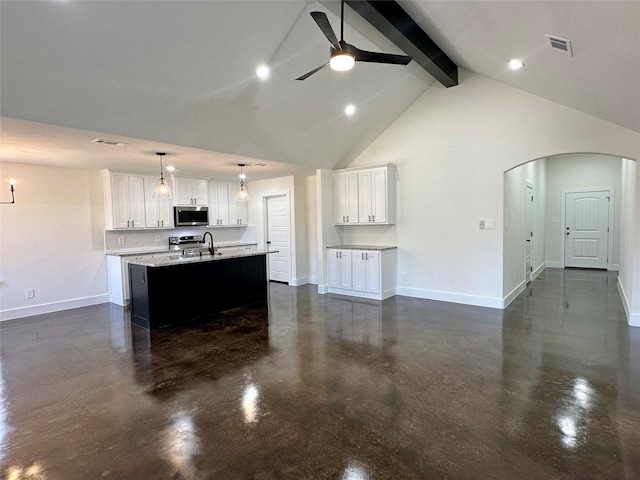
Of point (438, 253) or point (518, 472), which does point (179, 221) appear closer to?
point (438, 253)

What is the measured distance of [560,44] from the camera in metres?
2.80

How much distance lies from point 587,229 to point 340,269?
6.95 meters

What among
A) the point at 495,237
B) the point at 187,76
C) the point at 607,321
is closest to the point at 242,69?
the point at 187,76

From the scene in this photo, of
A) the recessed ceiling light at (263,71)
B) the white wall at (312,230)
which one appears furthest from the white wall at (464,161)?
the recessed ceiling light at (263,71)

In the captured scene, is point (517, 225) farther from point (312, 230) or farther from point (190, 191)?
point (190, 191)

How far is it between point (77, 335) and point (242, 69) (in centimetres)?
388

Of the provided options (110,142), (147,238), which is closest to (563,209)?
(147,238)

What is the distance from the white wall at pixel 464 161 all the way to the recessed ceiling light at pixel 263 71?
306 centimetres

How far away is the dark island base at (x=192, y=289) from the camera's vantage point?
4.78 meters

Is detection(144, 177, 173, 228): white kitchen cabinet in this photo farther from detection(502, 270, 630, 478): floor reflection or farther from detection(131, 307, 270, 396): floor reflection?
detection(502, 270, 630, 478): floor reflection

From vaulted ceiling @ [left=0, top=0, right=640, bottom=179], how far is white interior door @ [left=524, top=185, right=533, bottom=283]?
9.58 feet

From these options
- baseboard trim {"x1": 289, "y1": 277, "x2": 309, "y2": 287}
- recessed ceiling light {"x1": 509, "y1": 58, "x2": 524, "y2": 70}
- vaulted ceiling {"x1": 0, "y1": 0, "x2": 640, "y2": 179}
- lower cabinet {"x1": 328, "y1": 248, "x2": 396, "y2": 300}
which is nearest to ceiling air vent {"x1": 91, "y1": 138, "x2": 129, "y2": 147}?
vaulted ceiling {"x1": 0, "y1": 0, "x2": 640, "y2": 179}

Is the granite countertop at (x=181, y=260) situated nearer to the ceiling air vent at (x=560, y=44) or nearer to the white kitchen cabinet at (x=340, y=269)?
the white kitchen cabinet at (x=340, y=269)

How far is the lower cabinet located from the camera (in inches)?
242
